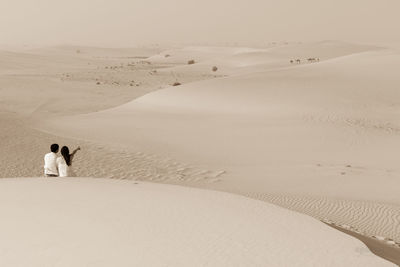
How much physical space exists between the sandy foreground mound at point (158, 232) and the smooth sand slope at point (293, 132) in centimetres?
318

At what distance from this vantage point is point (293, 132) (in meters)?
15.2

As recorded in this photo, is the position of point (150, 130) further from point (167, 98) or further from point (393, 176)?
point (393, 176)

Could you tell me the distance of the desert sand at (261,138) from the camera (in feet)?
31.9

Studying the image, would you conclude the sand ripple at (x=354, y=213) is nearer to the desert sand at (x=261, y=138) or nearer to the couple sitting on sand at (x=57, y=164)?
the desert sand at (x=261, y=138)

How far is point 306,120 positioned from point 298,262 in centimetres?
1273

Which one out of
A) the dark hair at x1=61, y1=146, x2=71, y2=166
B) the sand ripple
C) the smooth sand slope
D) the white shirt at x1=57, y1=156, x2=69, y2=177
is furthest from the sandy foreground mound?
the smooth sand slope

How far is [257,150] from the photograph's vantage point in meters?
13.8

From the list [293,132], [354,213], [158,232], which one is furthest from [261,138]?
[158,232]

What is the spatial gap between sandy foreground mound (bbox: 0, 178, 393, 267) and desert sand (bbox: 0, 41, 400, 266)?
0.10 meters

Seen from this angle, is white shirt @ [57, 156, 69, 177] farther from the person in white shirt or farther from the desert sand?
the desert sand

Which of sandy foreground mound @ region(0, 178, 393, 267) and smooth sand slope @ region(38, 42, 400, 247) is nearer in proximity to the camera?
sandy foreground mound @ region(0, 178, 393, 267)

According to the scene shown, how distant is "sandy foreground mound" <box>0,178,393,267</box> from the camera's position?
418 centimetres

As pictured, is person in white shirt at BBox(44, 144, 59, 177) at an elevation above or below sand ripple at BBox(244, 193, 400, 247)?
above

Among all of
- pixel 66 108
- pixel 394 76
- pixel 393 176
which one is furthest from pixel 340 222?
pixel 66 108
